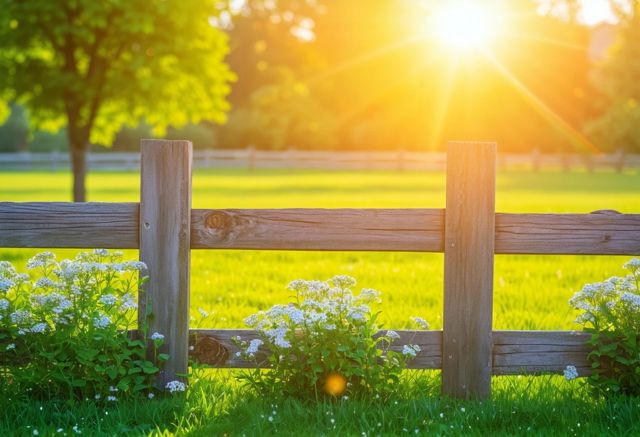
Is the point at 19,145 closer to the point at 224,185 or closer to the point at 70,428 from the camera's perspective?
the point at 224,185

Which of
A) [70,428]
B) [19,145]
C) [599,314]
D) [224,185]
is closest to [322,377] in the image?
[70,428]

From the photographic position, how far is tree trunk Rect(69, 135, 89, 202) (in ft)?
57.0

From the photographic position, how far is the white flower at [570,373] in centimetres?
442

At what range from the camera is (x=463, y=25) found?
54.4 m

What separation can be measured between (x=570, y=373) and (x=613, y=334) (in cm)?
34

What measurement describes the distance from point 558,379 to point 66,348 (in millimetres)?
2967

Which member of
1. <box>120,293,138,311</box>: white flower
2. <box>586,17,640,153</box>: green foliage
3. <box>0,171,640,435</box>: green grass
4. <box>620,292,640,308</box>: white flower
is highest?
<box>586,17,640,153</box>: green foliage

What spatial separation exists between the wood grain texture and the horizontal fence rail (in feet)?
1.63

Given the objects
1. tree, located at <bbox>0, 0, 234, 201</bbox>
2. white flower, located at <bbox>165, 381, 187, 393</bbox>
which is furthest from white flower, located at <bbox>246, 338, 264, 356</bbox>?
tree, located at <bbox>0, 0, 234, 201</bbox>

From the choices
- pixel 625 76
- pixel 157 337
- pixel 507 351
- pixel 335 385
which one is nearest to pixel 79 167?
pixel 157 337

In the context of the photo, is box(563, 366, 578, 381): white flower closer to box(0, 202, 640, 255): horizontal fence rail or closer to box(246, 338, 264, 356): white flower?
box(0, 202, 640, 255): horizontal fence rail

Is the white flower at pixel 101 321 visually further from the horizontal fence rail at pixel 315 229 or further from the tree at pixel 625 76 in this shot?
the tree at pixel 625 76

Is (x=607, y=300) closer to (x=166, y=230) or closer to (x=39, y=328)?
(x=166, y=230)

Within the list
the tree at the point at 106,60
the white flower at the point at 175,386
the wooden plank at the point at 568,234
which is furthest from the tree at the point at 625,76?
the white flower at the point at 175,386
